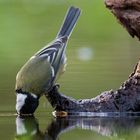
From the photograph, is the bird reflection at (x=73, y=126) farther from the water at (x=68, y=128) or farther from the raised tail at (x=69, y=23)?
the raised tail at (x=69, y=23)

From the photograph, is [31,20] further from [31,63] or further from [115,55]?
[31,63]

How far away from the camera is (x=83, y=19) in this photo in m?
15.8

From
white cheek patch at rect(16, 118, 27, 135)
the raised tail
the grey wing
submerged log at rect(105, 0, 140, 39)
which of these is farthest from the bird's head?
the raised tail

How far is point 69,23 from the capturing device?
9211 millimetres

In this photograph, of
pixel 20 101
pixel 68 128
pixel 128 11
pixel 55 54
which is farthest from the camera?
pixel 55 54

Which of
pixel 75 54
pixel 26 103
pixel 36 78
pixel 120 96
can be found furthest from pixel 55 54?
pixel 75 54

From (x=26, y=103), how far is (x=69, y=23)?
177cm

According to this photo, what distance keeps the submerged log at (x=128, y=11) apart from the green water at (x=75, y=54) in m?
0.78

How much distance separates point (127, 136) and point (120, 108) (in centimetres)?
80

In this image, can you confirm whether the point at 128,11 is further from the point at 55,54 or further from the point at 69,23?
the point at 69,23

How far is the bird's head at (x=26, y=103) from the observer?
7613 millimetres

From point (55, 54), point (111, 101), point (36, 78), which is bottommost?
point (111, 101)

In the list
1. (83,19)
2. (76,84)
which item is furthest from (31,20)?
(76,84)

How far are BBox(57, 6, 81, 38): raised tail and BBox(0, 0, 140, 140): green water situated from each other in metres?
0.50
